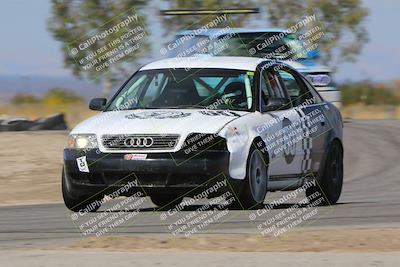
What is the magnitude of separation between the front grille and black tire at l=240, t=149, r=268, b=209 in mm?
800

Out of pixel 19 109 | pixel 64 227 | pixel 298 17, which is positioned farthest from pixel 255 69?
pixel 19 109

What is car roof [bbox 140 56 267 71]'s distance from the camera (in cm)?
1234

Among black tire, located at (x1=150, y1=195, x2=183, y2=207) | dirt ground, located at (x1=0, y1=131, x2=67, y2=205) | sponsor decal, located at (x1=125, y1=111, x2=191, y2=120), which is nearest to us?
sponsor decal, located at (x1=125, y1=111, x2=191, y2=120)

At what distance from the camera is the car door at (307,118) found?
12500 mm

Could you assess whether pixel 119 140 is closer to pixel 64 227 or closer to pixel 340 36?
pixel 64 227

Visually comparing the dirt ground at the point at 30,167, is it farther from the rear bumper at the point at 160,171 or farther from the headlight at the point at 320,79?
the headlight at the point at 320,79

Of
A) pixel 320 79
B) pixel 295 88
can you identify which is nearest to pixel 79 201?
pixel 295 88

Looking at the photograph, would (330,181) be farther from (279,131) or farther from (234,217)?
(234,217)

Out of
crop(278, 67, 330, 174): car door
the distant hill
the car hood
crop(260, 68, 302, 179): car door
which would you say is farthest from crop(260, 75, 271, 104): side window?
the distant hill

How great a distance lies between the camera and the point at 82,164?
1114 centimetres

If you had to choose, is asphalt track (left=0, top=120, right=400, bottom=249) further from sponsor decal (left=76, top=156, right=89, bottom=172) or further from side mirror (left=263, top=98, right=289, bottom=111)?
side mirror (left=263, top=98, right=289, bottom=111)

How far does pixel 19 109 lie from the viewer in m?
49.6

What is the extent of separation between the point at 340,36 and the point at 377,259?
36617mm

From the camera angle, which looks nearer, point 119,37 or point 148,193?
point 148,193
